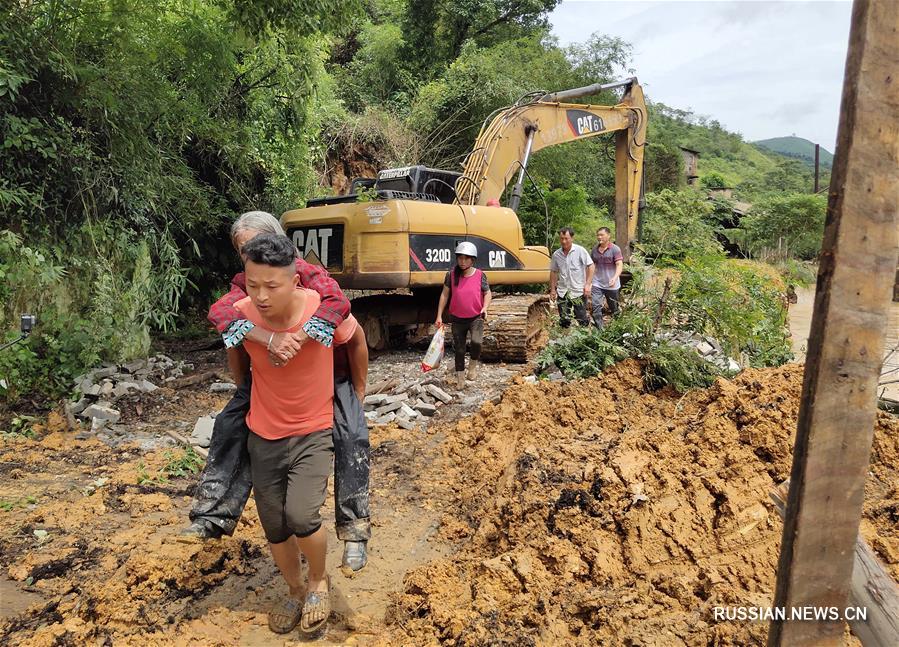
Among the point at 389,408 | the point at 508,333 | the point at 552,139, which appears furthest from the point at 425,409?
the point at 552,139

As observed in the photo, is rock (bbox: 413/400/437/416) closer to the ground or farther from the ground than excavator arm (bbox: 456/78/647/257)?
closer to the ground

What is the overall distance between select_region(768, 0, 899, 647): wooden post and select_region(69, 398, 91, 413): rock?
6.37m

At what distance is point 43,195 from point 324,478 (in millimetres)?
5624

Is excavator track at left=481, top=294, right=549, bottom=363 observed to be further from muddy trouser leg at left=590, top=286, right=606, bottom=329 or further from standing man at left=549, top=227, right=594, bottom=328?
muddy trouser leg at left=590, top=286, right=606, bottom=329

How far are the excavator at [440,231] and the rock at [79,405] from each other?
9.93ft

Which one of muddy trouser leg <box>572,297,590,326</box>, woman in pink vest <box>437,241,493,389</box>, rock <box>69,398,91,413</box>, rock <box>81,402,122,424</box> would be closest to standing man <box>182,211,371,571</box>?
rock <box>81,402,122,424</box>

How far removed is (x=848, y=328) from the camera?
1708mm

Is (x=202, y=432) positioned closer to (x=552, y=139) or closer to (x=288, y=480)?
(x=288, y=480)

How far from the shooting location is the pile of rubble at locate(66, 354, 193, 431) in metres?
6.22

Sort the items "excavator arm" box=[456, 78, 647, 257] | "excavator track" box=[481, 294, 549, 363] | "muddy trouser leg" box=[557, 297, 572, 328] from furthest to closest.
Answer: "excavator arm" box=[456, 78, 647, 257]
"muddy trouser leg" box=[557, 297, 572, 328]
"excavator track" box=[481, 294, 549, 363]

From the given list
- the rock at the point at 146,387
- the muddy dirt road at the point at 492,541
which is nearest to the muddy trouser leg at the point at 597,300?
the muddy dirt road at the point at 492,541

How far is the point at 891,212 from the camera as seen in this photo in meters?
1.69

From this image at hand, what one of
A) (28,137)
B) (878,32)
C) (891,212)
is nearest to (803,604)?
(891,212)

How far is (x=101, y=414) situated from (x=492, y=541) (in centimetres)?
434
